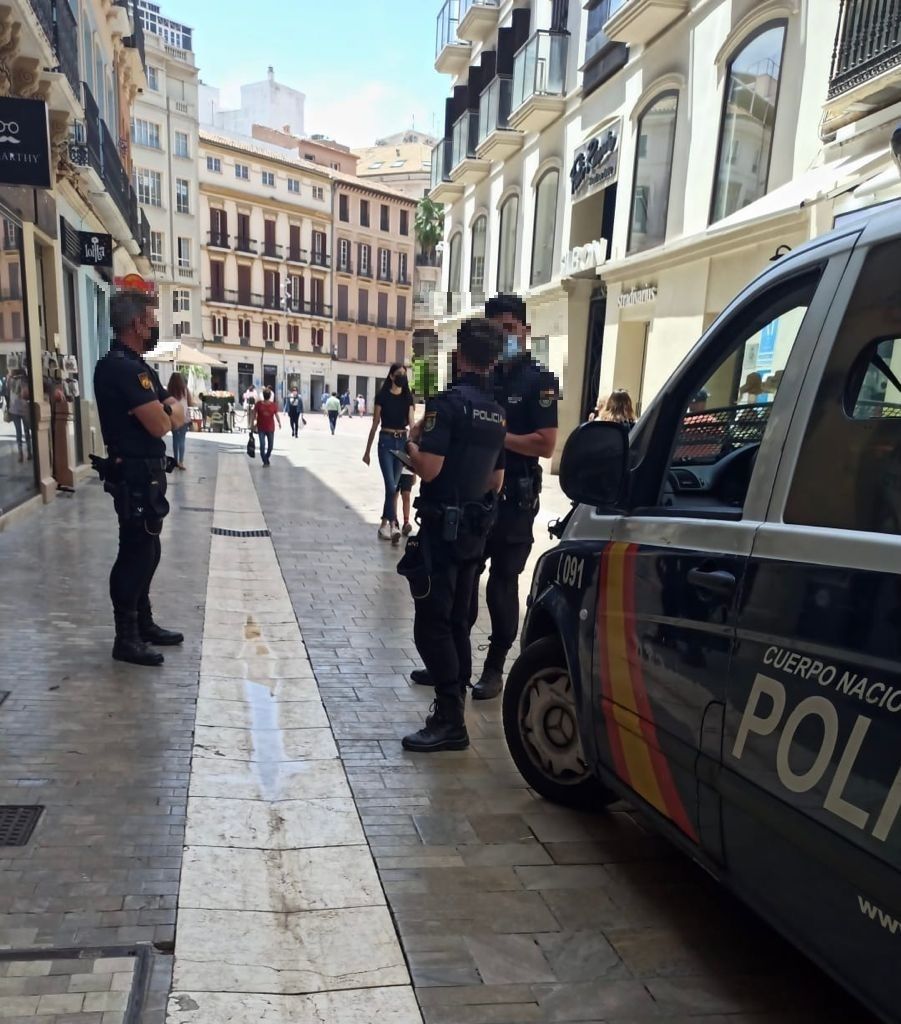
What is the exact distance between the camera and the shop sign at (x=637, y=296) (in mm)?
13430

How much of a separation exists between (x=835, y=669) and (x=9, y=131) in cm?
827

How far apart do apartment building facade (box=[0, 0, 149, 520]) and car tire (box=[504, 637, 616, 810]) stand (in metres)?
6.53

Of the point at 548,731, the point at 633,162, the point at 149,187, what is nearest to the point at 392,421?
the point at 548,731

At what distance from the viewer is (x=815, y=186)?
9055 millimetres

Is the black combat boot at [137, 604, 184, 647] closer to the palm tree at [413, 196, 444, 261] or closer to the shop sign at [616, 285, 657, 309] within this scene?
the shop sign at [616, 285, 657, 309]

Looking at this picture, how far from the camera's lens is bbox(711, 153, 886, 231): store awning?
831 cm

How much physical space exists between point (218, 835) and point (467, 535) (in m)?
1.59

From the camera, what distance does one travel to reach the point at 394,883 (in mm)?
2750

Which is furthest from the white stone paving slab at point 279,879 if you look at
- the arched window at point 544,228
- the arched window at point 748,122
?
the arched window at point 544,228

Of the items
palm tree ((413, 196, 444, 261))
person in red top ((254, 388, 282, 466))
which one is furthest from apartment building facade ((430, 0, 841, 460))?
palm tree ((413, 196, 444, 261))

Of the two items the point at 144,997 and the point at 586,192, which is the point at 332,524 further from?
the point at 586,192

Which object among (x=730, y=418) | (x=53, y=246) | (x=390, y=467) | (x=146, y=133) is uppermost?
(x=146, y=133)

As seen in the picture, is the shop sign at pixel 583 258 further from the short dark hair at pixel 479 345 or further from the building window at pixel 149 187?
the building window at pixel 149 187

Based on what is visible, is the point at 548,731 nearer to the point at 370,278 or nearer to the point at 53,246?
the point at 53,246
